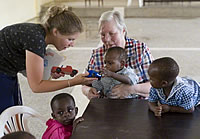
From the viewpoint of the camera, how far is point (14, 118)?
1816mm

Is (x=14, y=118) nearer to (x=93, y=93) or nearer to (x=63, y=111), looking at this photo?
(x=63, y=111)

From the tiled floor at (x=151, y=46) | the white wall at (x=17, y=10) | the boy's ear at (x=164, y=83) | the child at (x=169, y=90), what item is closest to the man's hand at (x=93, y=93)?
the child at (x=169, y=90)

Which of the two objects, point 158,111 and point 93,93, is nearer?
point 158,111

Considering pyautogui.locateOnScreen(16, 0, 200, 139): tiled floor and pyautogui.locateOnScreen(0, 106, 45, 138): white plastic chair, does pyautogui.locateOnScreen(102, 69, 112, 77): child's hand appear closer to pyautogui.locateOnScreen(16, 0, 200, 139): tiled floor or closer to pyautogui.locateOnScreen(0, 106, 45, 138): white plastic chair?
pyautogui.locateOnScreen(0, 106, 45, 138): white plastic chair

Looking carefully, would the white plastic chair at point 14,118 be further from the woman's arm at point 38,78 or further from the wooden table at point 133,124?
the wooden table at point 133,124

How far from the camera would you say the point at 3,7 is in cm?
712

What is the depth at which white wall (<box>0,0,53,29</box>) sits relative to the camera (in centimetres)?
714

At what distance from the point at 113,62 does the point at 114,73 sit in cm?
9

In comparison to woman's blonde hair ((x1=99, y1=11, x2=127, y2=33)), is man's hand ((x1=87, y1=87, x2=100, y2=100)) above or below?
below

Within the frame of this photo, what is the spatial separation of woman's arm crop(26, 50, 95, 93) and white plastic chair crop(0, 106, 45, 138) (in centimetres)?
14

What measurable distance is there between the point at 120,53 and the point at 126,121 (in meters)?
0.60

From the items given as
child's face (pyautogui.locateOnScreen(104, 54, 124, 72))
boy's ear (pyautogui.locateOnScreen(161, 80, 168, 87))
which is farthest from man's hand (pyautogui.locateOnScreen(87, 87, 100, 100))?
boy's ear (pyautogui.locateOnScreen(161, 80, 168, 87))

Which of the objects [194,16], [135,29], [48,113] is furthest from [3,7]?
[194,16]

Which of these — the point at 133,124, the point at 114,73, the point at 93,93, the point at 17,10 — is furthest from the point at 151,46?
the point at 133,124
